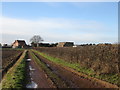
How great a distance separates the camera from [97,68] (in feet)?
53.4

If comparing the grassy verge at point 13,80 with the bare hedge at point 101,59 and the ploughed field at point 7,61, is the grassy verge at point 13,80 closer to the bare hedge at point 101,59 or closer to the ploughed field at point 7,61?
the ploughed field at point 7,61

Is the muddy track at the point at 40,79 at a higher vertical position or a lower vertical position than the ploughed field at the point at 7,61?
lower

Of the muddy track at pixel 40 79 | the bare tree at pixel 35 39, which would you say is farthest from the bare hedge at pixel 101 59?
the bare tree at pixel 35 39

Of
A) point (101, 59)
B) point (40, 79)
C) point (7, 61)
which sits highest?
point (101, 59)

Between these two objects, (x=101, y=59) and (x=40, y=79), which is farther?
(x=101, y=59)

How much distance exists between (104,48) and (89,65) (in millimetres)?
2306

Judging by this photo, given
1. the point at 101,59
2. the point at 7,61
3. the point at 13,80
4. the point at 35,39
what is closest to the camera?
the point at 13,80

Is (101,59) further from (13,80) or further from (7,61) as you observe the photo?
(7,61)

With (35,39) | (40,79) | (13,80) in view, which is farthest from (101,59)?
(35,39)

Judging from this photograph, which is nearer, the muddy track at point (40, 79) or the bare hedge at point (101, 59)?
the muddy track at point (40, 79)

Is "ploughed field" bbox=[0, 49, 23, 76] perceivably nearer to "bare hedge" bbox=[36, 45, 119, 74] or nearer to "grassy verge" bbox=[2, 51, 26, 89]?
"grassy verge" bbox=[2, 51, 26, 89]

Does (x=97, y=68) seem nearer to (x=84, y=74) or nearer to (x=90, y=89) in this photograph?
(x=84, y=74)

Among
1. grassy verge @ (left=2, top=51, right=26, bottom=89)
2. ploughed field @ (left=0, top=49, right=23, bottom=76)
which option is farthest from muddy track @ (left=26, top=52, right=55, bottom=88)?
ploughed field @ (left=0, top=49, right=23, bottom=76)

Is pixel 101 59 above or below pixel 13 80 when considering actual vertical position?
above
